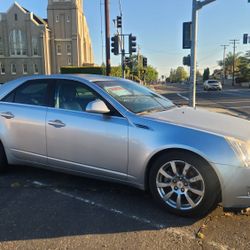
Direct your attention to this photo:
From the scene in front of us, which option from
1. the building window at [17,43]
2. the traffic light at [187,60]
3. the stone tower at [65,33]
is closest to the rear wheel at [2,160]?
the traffic light at [187,60]

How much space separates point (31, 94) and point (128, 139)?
1.84 meters

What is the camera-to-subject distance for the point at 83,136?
4168 millimetres

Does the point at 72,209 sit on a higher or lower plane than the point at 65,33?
lower

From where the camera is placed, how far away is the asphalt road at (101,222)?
3162 mm

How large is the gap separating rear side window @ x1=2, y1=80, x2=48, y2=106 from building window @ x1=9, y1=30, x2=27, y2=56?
64.3 metres

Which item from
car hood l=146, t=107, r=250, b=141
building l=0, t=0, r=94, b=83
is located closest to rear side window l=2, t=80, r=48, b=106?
car hood l=146, t=107, r=250, b=141

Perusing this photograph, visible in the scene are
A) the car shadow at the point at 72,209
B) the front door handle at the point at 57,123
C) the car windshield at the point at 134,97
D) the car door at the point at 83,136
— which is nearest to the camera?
the car shadow at the point at 72,209

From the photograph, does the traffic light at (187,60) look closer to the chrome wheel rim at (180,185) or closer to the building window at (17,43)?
the chrome wheel rim at (180,185)

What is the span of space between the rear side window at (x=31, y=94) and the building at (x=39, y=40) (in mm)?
61984

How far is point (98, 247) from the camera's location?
10.1 feet

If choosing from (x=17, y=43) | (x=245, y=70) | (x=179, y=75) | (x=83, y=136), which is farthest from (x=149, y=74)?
(x=83, y=136)

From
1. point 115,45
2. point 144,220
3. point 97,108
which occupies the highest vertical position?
point 115,45

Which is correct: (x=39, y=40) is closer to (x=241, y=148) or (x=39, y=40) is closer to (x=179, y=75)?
(x=241, y=148)

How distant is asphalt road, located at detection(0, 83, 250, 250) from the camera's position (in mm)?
3162
